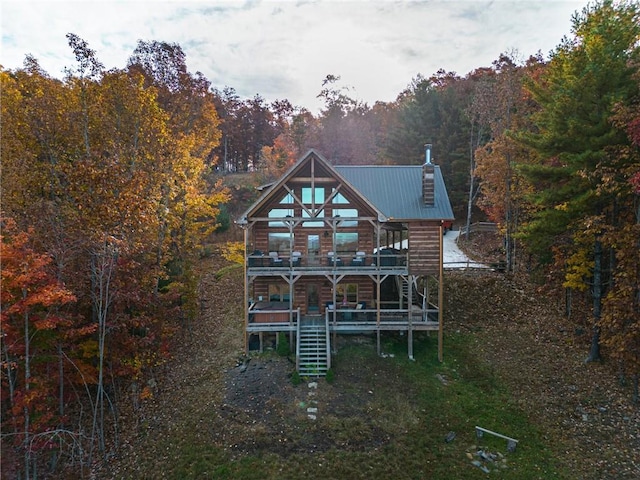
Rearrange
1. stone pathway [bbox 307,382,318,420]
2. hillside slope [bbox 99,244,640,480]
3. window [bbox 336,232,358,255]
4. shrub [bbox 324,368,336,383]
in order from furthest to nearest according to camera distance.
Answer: window [bbox 336,232,358,255] → shrub [bbox 324,368,336,383] → stone pathway [bbox 307,382,318,420] → hillside slope [bbox 99,244,640,480]

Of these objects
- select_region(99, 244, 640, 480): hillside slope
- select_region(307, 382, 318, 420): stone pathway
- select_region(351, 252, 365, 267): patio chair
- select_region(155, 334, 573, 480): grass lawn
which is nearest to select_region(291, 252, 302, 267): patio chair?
select_region(351, 252, 365, 267): patio chair

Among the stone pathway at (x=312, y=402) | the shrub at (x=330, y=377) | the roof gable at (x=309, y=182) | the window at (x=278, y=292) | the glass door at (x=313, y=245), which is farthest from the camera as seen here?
the window at (x=278, y=292)

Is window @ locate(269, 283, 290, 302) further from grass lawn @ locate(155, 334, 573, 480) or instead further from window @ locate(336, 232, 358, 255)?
grass lawn @ locate(155, 334, 573, 480)

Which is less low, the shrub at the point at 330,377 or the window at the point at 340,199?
the window at the point at 340,199

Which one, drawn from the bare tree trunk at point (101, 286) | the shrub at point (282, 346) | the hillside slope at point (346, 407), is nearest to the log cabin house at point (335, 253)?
the shrub at point (282, 346)

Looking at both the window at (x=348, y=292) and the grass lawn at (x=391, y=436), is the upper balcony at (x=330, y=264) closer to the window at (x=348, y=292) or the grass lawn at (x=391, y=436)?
the window at (x=348, y=292)

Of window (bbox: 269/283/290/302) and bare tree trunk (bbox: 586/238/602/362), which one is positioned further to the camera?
window (bbox: 269/283/290/302)

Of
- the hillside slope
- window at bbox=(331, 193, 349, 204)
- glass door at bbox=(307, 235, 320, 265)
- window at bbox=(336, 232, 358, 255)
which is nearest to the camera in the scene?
the hillside slope

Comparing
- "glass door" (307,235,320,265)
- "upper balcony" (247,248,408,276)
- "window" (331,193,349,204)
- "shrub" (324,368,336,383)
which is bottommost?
"shrub" (324,368,336,383)
